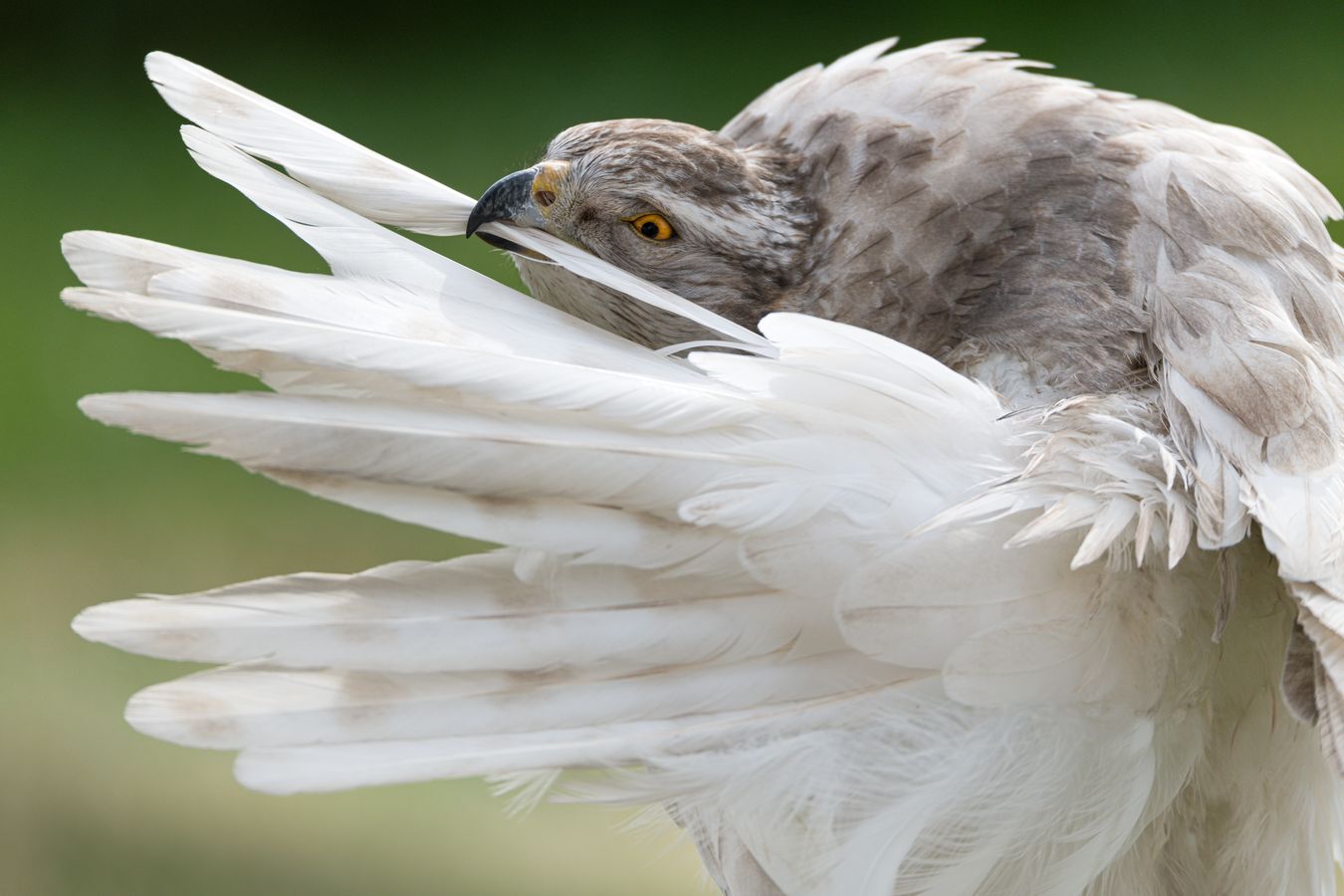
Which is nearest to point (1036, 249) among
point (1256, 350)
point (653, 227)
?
point (1256, 350)

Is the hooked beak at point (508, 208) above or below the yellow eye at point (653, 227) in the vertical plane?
above

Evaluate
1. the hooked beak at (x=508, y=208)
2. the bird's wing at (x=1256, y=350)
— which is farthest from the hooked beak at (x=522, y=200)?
the bird's wing at (x=1256, y=350)

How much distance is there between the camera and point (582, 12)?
2902 mm

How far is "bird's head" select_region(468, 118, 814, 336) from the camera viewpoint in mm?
971

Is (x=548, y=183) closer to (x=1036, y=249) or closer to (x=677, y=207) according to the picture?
(x=677, y=207)

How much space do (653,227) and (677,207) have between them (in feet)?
0.08

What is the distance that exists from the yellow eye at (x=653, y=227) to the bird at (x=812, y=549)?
176 millimetres

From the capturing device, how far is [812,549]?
0.63 meters

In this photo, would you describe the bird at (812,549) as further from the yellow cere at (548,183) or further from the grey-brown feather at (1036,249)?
the yellow cere at (548,183)

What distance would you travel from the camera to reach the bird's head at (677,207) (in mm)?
971

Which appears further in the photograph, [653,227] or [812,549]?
[653,227]

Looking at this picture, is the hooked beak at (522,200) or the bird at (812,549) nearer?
the bird at (812,549)

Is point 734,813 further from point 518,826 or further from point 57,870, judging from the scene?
point 57,870

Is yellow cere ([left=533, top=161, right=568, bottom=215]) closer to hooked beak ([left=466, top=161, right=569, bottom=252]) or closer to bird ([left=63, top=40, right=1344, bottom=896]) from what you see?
hooked beak ([left=466, top=161, right=569, bottom=252])
